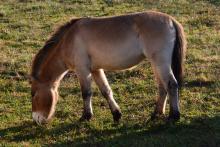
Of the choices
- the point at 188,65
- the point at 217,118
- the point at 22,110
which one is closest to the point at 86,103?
the point at 22,110

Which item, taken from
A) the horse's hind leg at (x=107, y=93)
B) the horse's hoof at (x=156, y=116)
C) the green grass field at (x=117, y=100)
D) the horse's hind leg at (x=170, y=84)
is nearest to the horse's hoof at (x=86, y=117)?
the green grass field at (x=117, y=100)

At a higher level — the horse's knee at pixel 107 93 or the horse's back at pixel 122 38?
the horse's back at pixel 122 38

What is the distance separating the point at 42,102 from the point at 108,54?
1.38 meters

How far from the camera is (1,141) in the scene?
7.92 meters

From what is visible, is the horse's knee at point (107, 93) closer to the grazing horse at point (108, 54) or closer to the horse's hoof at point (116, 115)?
the grazing horse at point (108, 54)

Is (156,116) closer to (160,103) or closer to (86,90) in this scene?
(160,103)

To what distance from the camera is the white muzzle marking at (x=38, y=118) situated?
861cm

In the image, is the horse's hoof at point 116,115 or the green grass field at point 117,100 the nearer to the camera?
the green grass field at point 117,100

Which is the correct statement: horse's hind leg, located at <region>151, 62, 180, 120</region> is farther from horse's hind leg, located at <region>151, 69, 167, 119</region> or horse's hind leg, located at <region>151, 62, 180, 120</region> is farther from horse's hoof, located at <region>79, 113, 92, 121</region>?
horse's hoof, located at <region>79, 113, 92, 121</region>

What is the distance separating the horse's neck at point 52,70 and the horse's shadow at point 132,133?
0.78 m

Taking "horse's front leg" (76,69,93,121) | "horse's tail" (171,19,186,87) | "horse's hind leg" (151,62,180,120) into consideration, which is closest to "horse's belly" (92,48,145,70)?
"horse's front leg" (76,69,93,121)

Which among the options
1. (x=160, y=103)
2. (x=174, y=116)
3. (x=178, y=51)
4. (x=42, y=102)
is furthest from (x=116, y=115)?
(x=178, y=51)

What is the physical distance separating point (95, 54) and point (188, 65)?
12.7 ft

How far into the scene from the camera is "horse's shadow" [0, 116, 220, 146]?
770cm
